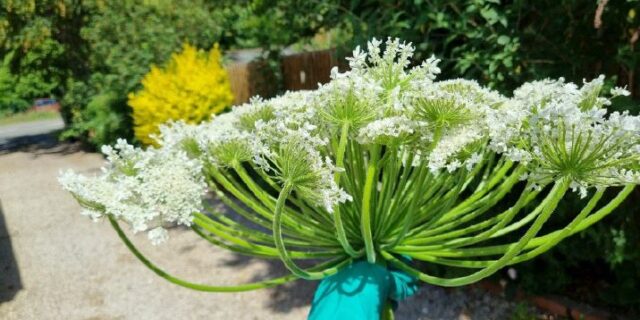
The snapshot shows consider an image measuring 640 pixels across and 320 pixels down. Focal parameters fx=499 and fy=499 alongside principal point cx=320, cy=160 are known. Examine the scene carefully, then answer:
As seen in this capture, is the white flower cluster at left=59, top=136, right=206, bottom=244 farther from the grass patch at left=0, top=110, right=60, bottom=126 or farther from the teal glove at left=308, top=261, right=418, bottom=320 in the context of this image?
the grass patch at left=0, top=110, right=60, bottom=126

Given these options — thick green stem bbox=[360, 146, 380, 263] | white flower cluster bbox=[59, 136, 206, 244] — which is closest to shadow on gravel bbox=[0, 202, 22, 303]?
white flower cluster bbox=[59, 136, 206, 244]

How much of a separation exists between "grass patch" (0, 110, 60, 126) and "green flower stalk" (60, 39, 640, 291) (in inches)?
1732

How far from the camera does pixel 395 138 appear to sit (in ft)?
2.82

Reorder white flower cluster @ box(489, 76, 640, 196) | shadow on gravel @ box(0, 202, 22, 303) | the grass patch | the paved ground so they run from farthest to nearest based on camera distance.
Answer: the grass patch, the paved ground, shadow on gravel @ box(0, 202, 22, 303), white flower cluster @ box(489, 76, 640, 196)

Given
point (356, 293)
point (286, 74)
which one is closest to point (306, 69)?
point (286, 74)

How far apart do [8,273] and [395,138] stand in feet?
20.8

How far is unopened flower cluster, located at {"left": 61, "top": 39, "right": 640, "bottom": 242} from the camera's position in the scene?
757 mm

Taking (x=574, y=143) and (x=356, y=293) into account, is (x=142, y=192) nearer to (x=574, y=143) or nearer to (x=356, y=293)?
(x=356, y=293)

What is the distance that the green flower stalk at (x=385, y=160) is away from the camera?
778 mm

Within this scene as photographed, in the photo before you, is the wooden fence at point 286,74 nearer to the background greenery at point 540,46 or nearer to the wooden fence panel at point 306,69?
the wooden fence panel at point 306,69

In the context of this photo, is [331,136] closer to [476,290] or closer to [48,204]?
[476,290]

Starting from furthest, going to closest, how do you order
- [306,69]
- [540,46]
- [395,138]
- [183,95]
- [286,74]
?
[286,74] < [306,69] < [183,95] < [540,46] < [395,138]

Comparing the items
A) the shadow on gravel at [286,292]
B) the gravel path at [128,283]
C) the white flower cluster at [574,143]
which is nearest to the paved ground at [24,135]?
the gravel path at [128,283]

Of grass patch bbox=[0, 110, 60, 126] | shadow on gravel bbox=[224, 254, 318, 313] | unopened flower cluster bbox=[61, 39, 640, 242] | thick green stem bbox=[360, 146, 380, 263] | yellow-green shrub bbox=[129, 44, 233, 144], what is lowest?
grass patch bbox=[0, 110, 60, 126]
